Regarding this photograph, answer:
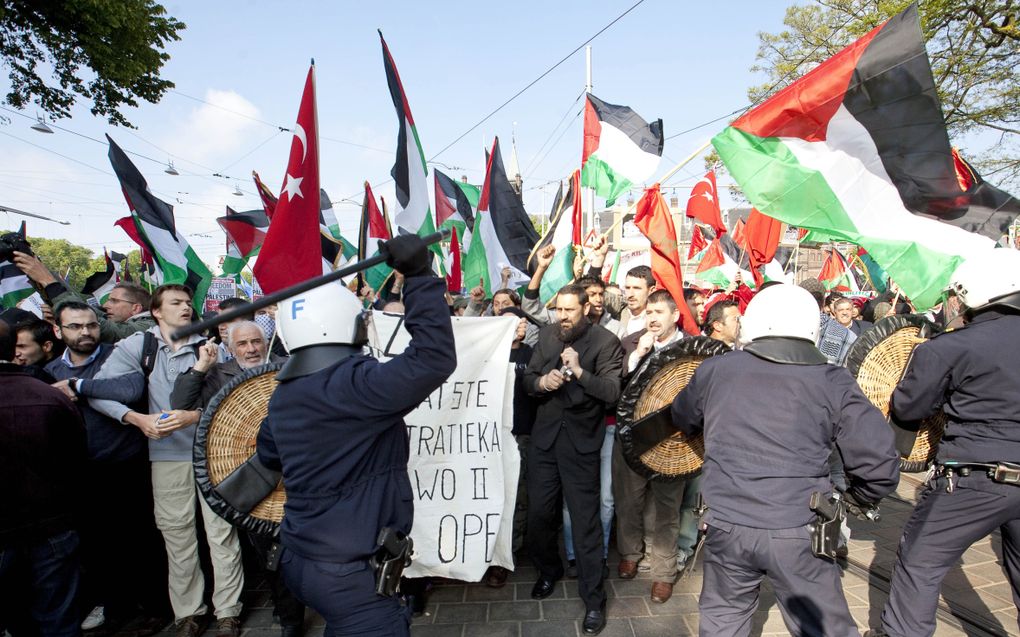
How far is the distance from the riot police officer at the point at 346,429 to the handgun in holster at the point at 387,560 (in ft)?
0.05

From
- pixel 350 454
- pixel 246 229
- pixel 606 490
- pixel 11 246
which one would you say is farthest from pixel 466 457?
pixel 246 229

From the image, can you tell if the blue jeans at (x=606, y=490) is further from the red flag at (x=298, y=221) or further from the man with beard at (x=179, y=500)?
the red flag at (x=298, y=221)

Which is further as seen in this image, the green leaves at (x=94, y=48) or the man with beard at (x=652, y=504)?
the green leaves at (x=94, y=48)

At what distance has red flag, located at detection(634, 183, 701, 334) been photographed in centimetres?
517

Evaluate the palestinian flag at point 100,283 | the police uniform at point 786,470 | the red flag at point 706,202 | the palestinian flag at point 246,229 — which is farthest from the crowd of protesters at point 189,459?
the palestinian flag at point 100,283

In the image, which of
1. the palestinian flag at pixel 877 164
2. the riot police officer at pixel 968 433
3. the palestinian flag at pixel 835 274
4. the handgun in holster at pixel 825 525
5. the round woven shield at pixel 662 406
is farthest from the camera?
the palestinian flag at pixel 835 274

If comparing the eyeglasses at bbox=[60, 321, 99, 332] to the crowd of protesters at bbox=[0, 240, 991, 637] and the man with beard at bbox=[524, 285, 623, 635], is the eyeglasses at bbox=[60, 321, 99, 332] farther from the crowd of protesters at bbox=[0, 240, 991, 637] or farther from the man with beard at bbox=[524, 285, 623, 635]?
the man with beard at bbox=[524, 285, 623, 635]

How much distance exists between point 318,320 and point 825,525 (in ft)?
7.98

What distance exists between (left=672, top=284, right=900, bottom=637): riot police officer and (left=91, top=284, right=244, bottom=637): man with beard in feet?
10.6

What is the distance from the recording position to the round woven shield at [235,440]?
3092mm

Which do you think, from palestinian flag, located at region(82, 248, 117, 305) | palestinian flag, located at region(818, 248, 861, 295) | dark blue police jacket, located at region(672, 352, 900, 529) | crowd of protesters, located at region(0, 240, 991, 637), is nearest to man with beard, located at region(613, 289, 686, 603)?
crowd of protesters, located at region(0, 240, 991, 637)

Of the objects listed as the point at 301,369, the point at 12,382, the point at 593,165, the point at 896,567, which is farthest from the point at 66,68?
the point at 896,567

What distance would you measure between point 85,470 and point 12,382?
0.67m

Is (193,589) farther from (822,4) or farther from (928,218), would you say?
(822,4)
